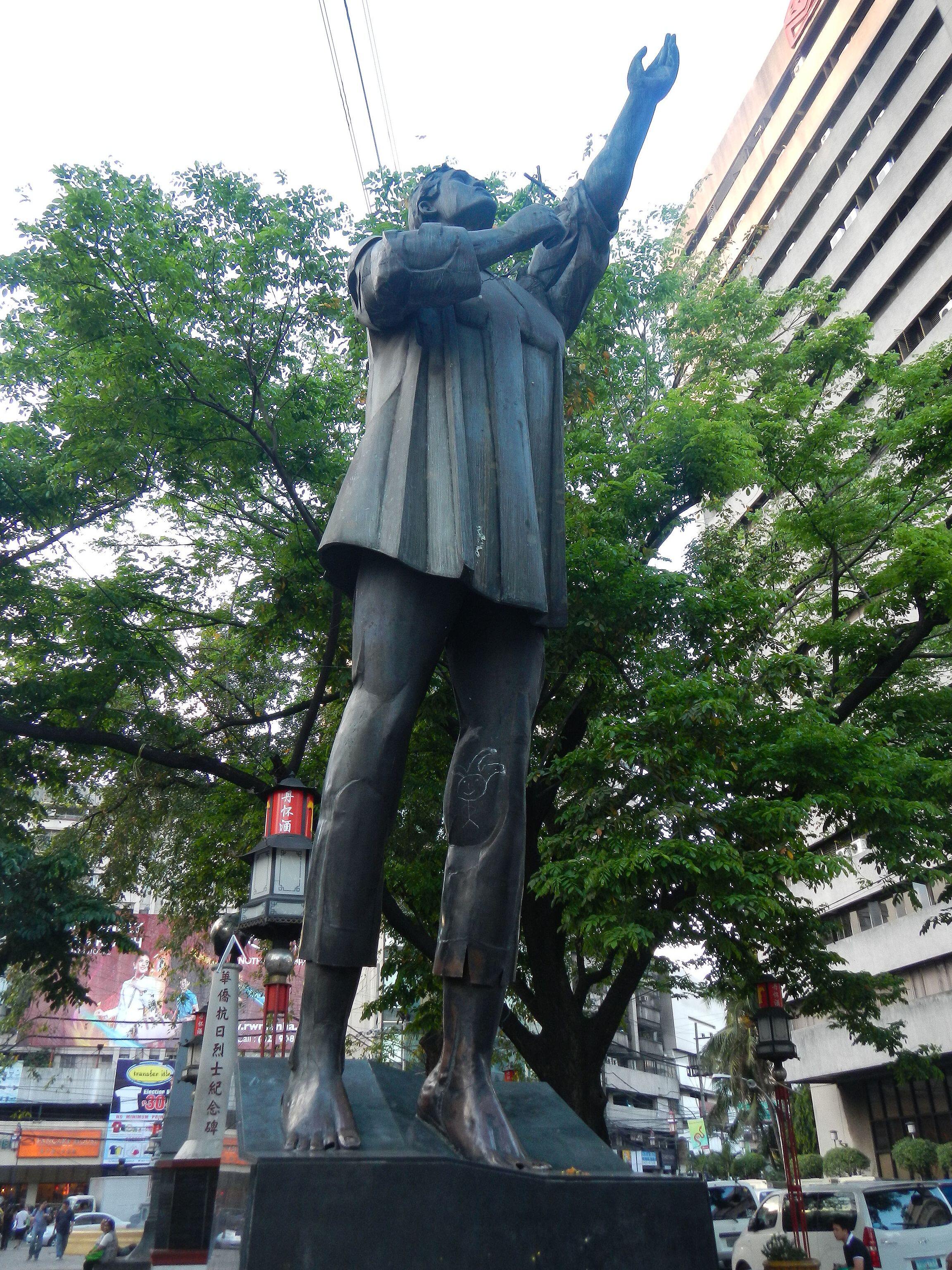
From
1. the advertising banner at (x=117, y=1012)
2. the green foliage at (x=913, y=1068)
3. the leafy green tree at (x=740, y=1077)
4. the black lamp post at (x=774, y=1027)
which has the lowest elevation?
the green foliage at (x=913, y=1068)

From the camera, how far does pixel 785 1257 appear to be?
36.6ft

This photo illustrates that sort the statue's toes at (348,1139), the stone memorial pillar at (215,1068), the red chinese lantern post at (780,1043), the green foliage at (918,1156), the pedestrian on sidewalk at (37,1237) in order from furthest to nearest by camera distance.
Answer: the green foliage at (918,1156) < the pedestrian on sidewalk at (37,1237) < the red chinese lantern post at (780,1043) < the stone memorial pillar at (215,1068) < the statue's toes at (348,1139)

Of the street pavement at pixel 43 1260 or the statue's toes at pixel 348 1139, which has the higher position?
the statue's toes at pixel 348 1139

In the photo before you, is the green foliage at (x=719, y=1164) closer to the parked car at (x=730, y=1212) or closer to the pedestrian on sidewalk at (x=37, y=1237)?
the parked car at (x=730, y=1212)

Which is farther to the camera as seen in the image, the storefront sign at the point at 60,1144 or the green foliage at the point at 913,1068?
the storefront sign at the point at 60,1144

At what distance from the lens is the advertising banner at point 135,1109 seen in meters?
39.1

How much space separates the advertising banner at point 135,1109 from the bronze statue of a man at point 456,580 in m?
40.9

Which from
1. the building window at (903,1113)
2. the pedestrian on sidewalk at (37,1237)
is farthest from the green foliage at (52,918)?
the building window at (903,1113)

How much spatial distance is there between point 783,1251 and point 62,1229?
2027 centimetres

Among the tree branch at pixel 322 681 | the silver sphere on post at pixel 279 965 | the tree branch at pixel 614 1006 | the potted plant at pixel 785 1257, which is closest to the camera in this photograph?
the silver sphere on post at pixel 279 965

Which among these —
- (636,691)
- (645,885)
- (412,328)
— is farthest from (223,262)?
(412,328)

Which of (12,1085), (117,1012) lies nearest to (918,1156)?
(117,1012)

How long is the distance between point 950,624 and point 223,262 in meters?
9.53

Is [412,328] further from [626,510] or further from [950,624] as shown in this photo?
[950,624]
